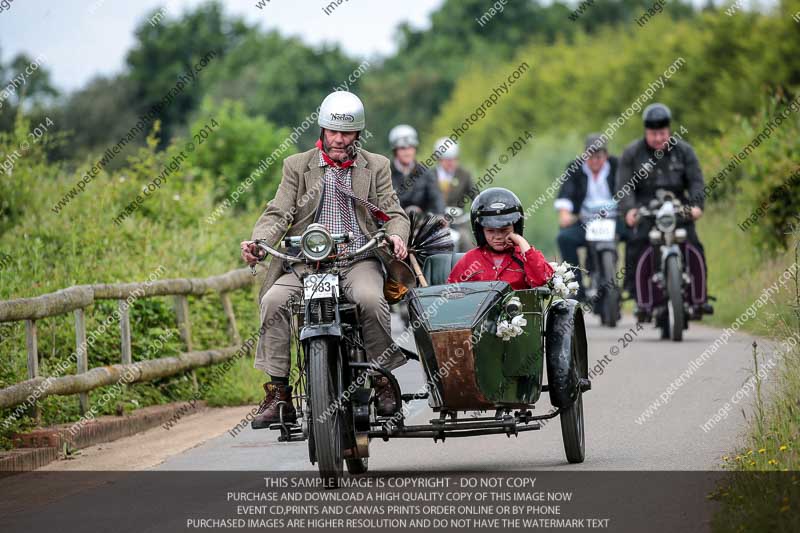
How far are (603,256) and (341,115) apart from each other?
1048 cm

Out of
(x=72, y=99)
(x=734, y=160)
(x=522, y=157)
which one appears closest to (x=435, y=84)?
(x=72, y=99)

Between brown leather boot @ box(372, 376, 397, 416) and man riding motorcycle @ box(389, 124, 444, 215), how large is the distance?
10.3 meters

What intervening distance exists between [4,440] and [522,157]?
3422 cm

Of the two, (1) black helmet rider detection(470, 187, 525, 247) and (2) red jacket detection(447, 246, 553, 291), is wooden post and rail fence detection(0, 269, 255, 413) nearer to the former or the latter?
(2) red jacket detection(447, 246, 553, 291)

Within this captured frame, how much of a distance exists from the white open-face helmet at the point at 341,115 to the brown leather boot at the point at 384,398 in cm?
157

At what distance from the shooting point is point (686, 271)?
57.5 feet

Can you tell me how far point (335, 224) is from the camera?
383 inches

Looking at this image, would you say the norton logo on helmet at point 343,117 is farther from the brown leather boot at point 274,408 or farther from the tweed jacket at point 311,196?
the brown leather boot at point 274,408

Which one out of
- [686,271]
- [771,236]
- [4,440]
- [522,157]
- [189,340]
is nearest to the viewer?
[4,440]

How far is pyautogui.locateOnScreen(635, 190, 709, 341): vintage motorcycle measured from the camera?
1727 centimetres

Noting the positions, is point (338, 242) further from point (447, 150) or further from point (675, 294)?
point (447, 150)

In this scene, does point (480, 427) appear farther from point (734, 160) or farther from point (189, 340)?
point (734, 160)

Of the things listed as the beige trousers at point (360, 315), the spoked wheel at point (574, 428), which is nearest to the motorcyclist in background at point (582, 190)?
the spoked wheel at point (574, 428)

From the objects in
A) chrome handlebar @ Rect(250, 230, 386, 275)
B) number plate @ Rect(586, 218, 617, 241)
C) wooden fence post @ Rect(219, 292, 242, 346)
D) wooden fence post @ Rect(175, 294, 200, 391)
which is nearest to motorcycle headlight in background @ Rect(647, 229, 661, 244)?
number plate @ Rect(586, 218, 617, 241)
